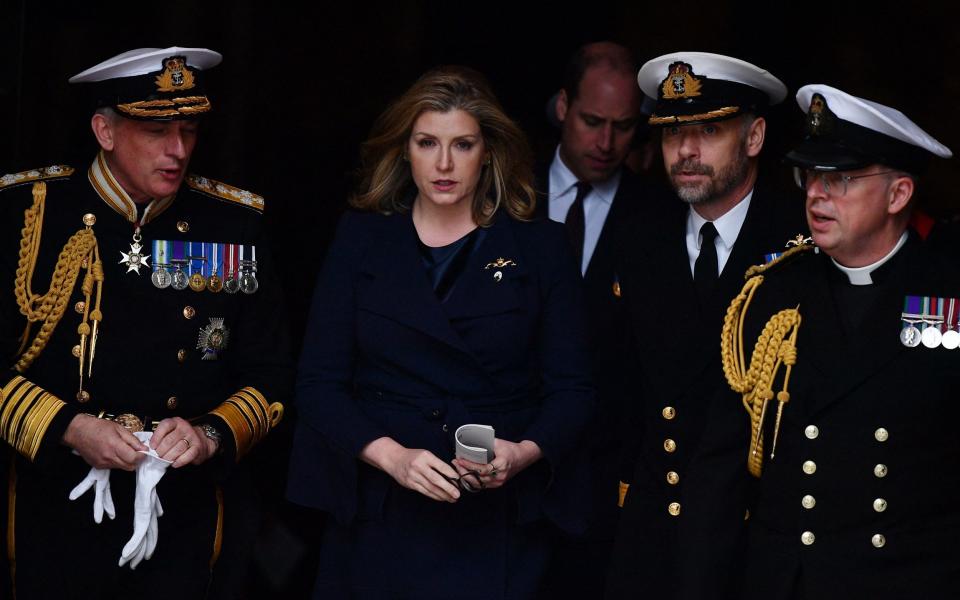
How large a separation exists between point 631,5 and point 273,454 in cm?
282

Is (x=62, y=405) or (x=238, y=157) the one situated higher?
(x=238, y=157)

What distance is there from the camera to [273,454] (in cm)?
591

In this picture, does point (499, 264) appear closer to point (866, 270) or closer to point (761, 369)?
point (761, 369)

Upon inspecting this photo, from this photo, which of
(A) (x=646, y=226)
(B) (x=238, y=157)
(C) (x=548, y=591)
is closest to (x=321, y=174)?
(B) (x=238, y=157)

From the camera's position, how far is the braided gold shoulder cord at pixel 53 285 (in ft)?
12.3

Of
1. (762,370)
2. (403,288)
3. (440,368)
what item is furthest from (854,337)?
(403,288)

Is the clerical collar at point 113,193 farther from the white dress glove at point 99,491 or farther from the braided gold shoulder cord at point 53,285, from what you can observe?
the white dress glove at point 99,491

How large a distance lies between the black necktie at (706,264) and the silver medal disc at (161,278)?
4.58ft

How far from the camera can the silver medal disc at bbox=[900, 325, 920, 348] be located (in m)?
3.32

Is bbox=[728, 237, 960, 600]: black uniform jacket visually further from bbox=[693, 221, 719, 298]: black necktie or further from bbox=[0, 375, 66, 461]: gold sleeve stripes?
bbox=[0, 375, 66, 461]: gold sleeve stripes

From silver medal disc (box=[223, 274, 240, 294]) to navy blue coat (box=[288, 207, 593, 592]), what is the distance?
0.98 ft

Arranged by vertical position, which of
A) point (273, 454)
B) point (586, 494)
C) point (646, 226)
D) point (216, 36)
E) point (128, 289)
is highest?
point (216, 36)

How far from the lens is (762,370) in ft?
11.4

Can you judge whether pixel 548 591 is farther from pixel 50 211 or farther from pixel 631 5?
pixel 631 5
